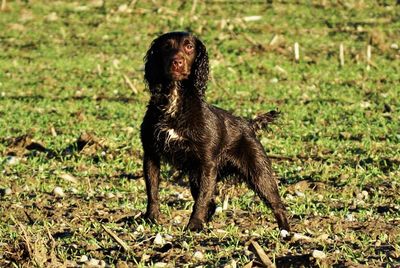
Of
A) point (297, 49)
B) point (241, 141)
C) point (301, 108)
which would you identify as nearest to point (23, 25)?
point (297, 49)

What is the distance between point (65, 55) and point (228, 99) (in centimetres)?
631

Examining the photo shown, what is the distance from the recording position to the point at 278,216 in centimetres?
929

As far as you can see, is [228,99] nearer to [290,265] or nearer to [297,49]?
[297,49]

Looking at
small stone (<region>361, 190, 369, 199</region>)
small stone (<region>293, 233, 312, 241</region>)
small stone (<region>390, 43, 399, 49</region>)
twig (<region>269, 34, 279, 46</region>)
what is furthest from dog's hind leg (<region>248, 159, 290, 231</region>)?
small stone (<region>390, 43, 399, 49</region>)

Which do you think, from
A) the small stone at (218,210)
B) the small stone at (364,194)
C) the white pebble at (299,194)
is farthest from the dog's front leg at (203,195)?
the small stone at (364,194)

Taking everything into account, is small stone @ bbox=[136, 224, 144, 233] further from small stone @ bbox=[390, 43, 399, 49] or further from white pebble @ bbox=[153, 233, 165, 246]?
small stone @ bbox=[390, 43, 399, 49]

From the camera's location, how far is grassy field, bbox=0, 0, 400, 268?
770 centimetres

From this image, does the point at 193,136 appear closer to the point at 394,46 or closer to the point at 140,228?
the point at 140,228

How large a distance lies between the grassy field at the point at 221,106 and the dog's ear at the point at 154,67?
1.42m

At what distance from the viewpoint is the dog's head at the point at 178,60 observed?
911 centimetres

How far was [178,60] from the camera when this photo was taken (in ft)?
29.7

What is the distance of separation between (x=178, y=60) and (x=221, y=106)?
8.97 meters

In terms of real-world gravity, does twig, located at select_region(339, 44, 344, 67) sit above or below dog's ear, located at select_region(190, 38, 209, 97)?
below

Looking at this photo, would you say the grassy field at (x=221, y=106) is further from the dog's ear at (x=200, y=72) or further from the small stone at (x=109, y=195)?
the dog's ear at (x=200, y=72)
